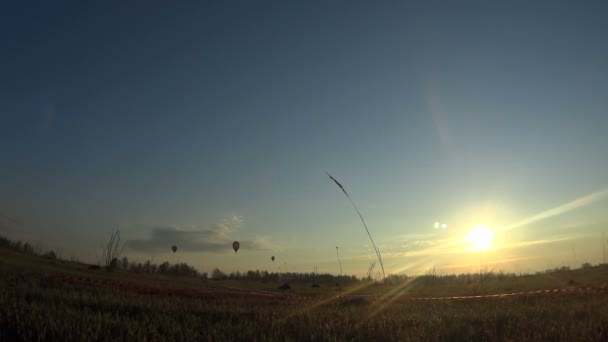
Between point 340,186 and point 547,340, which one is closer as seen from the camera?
point 547,340

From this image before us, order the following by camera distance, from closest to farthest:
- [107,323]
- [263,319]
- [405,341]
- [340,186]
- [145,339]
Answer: [145,339]
[405,341]
[107,323]
[263,319]
[340,186]

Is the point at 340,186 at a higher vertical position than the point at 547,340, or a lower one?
higher

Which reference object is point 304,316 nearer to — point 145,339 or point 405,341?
point 405,341

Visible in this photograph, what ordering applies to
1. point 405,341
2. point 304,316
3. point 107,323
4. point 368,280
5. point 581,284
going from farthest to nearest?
1. point 368,280
2. point 581,284
3. point 304,316
4. point 107,323
5. point 405,341

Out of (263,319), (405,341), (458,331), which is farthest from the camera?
(263,319)

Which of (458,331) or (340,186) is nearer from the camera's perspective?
(458,331)

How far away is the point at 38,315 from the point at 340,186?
6463mm

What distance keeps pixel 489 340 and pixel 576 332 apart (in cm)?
103

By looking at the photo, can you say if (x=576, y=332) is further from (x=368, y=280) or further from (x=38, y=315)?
(x=368, y=280)

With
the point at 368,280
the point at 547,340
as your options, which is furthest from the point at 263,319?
the point at 368,280

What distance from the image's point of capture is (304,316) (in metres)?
6.61

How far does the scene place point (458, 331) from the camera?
5.48 metres

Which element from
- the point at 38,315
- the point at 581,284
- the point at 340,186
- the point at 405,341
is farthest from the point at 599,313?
the point at 581,284

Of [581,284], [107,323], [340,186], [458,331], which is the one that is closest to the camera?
[107,323]
